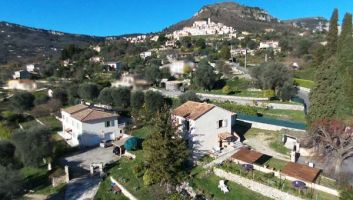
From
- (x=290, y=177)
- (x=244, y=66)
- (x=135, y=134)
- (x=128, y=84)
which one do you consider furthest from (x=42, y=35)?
(x=290, y=177)

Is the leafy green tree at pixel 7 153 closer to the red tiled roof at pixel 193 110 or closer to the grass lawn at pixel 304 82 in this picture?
the red tiled roof at pixel 193 110

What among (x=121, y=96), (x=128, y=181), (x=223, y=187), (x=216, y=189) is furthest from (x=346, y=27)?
(x=128, y=181)

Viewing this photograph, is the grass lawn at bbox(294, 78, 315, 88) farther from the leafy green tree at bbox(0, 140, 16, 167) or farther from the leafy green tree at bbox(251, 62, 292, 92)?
the leafy green tree at bbox(0, 140, 16, 167)

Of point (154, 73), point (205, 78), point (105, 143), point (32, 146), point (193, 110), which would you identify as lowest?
point (105, 143)

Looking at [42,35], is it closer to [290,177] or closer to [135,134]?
[135,134]

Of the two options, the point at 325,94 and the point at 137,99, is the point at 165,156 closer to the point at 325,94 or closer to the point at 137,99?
the point at 325,94

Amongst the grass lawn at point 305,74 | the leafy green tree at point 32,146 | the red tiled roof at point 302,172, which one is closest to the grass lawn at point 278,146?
the red tiled roof at point 302,172
